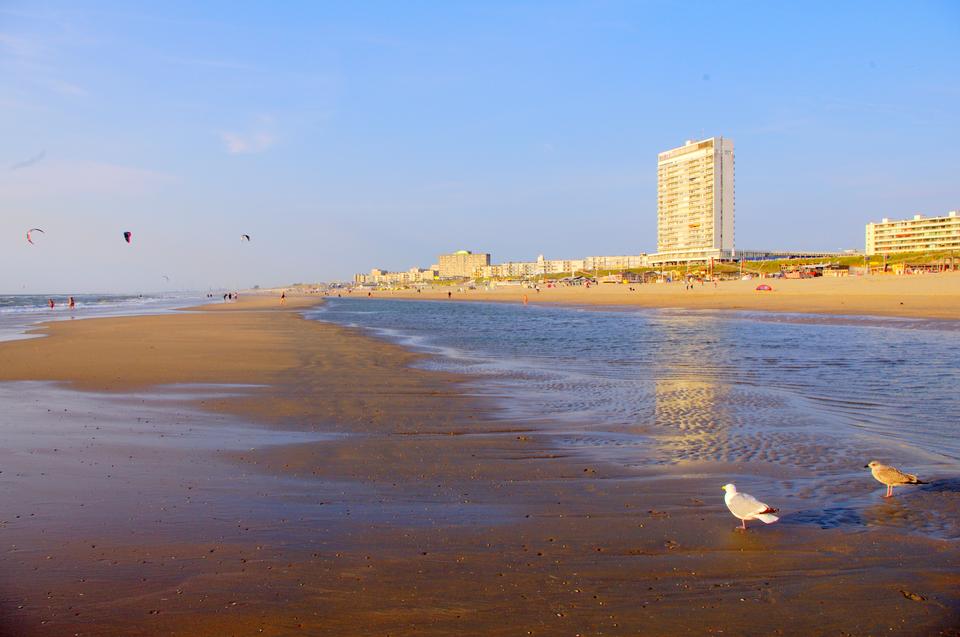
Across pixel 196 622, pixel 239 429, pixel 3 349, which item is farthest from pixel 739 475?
pixel 3 349

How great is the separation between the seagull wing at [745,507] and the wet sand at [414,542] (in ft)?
0.52

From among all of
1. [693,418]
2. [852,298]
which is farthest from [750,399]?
[852,298]

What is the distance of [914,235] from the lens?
11831cm

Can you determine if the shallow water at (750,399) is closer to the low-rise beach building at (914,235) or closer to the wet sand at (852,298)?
the wet sand at (852,298)

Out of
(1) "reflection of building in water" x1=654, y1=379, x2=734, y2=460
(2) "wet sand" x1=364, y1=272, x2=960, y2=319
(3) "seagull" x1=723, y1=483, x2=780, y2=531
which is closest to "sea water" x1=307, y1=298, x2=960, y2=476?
(1) "reflection of building in water" x1=654, y1=379, x2=734, y2=460

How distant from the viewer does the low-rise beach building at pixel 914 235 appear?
360 ft

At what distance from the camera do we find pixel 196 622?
3.60 m

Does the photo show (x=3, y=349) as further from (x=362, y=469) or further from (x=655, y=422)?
(x=655, y=422)

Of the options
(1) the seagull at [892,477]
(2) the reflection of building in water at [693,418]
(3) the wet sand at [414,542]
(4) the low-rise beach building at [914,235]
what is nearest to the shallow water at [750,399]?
(2) the reflection of building in water at [693,418]

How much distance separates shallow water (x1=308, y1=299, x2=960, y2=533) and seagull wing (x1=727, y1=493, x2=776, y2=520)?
744 millimetres

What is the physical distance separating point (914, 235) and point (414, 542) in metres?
140

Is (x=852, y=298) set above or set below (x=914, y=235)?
below

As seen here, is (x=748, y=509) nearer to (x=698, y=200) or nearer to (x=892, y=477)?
(x=892, y=477)

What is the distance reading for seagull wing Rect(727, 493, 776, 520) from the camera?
193 inches
